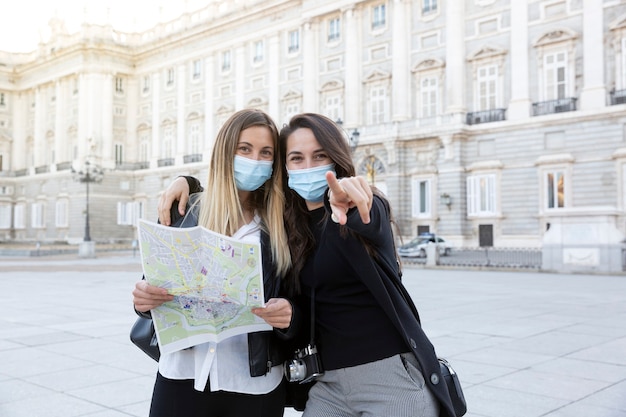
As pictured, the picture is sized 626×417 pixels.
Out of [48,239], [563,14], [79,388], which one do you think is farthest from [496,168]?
[48,239]

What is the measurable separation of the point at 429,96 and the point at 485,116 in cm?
350

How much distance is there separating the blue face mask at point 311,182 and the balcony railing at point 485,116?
3012 centimetres

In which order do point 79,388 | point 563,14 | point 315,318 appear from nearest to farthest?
point 315,318 < point 79,388 < point 563,14

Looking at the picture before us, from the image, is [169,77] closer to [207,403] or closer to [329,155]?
[329,155]

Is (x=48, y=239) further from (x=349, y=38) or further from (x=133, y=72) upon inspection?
(x=349, y=38)

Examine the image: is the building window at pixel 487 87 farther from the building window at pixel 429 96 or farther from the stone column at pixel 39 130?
the stone column at pixel 39 130

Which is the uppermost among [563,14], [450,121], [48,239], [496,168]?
[563,14]

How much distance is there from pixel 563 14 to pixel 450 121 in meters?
7.00

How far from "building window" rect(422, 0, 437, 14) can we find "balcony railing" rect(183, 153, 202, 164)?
20535 millimetres

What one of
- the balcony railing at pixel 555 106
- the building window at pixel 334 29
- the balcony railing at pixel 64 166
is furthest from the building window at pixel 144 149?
the balcony railing at pixel 555 106

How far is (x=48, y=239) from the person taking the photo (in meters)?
54.0

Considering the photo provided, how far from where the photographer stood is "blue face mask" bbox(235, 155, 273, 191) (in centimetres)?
247

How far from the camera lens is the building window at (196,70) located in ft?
156

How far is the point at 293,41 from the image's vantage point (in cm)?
4066
